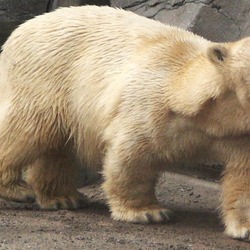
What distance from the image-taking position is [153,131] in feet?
21.2

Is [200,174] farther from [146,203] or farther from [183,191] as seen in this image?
[146,203]

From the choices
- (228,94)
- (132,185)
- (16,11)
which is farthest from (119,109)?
(16,11)

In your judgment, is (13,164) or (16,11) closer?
(13,164)

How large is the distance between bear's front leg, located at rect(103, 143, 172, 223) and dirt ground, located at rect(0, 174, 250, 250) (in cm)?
9

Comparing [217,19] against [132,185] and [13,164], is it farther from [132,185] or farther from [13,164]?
[13,164]

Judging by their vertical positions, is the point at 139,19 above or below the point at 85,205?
above

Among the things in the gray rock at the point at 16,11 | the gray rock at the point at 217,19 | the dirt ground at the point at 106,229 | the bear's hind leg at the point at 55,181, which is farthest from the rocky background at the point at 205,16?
the gray rock at the point at 16,11

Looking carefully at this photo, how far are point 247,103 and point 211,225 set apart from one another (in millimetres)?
1213

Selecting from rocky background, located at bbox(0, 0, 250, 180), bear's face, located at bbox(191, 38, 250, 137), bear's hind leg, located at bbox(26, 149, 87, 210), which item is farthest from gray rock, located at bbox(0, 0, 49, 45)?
bear's face, located at bbox(191, 38, 250, 137)

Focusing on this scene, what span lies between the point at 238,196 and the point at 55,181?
1700mm

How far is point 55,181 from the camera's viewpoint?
748cm

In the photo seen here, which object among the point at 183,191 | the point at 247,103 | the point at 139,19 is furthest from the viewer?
the point at 183,191

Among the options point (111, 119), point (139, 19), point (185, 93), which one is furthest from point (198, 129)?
point (139, 19)

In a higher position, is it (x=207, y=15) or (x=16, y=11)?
(x=207, y=15)
